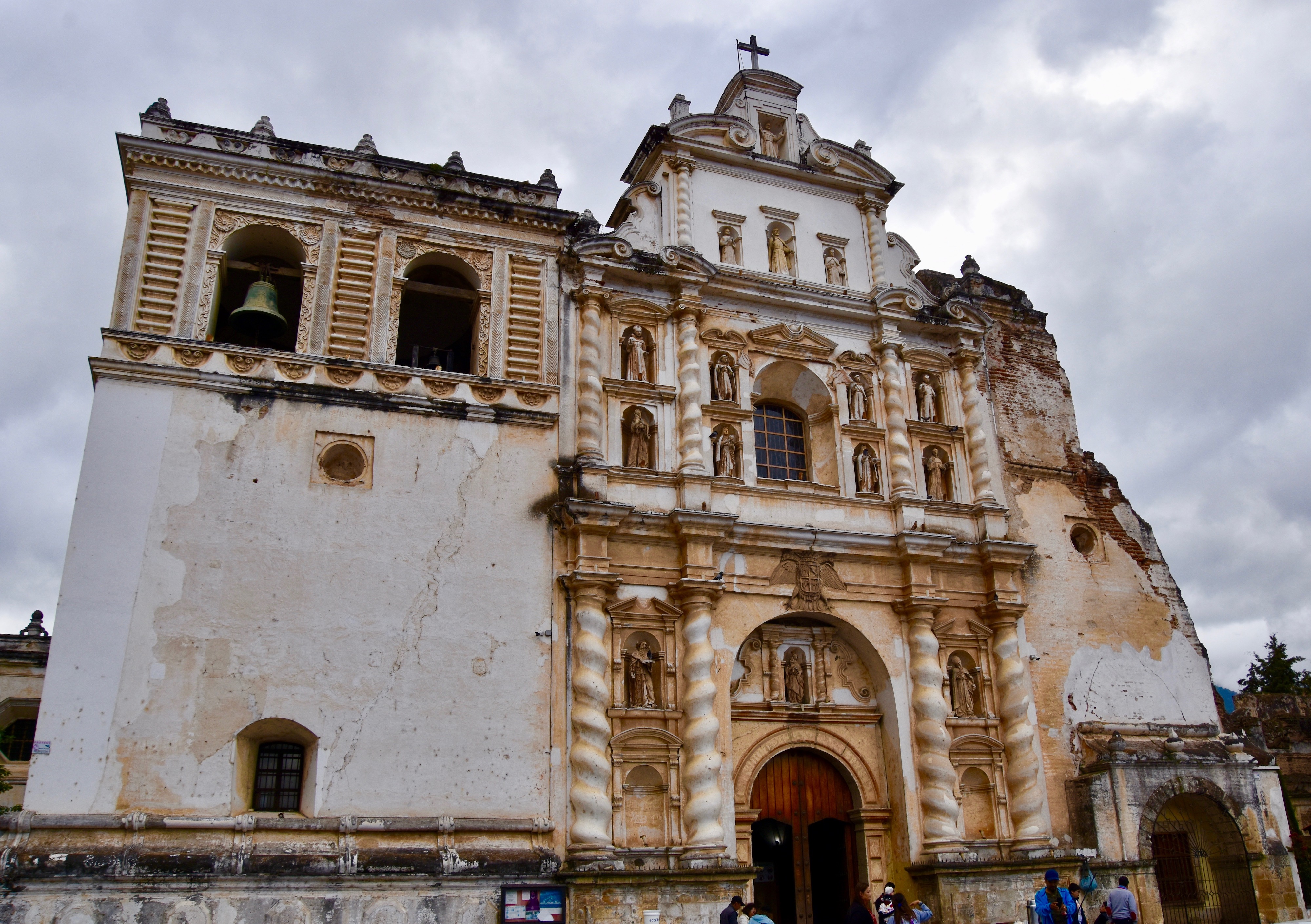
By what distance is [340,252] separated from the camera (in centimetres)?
1566

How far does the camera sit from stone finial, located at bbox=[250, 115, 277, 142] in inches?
613

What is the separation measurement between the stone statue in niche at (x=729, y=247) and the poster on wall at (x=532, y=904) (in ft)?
33.8

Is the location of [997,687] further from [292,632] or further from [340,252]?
[340,252]

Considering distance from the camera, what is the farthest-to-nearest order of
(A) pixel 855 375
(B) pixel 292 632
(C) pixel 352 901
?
(A) pixel 855 375 → (B) pixel 292 632 → (C) pixel 352 901

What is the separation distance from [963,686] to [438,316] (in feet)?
35.5

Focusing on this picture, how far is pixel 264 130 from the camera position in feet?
51.5

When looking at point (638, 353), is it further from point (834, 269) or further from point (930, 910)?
point (930, 910)

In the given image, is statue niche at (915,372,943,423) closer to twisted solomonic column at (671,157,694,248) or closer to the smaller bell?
twisted solomonic column at (671,157,694,248)

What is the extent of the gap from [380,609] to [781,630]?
6.15 m

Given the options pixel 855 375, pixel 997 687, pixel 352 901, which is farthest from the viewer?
pixel 855 375

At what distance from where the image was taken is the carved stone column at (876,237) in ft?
62.2

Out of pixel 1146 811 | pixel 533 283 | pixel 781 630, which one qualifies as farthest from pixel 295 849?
pixel 1146 811

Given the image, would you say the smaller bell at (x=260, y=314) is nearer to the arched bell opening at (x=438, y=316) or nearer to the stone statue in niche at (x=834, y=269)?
the arched bell opening at (x=438, y=316)

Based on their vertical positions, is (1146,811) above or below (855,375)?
below
